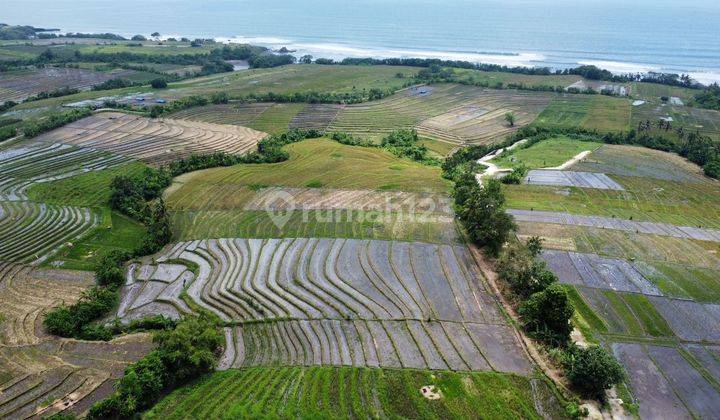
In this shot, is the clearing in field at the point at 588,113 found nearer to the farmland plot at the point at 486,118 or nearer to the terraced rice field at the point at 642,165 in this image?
the farmland plot at the point at 486,118

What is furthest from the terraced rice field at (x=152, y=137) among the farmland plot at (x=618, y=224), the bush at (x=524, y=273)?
the bush at (x=524, y=273)

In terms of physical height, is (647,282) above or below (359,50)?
below

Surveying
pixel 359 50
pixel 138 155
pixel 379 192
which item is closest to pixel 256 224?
pixel 379 192

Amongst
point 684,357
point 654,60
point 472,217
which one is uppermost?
point 654,60

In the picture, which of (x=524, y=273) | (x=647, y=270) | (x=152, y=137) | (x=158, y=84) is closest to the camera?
(x=524, y=273)

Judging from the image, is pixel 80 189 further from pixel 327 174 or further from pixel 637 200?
pixel 637 200

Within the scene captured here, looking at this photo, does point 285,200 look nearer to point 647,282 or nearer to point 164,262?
point 164,262

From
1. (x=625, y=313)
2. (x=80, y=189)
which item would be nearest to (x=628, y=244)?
(x=625, y=313)
